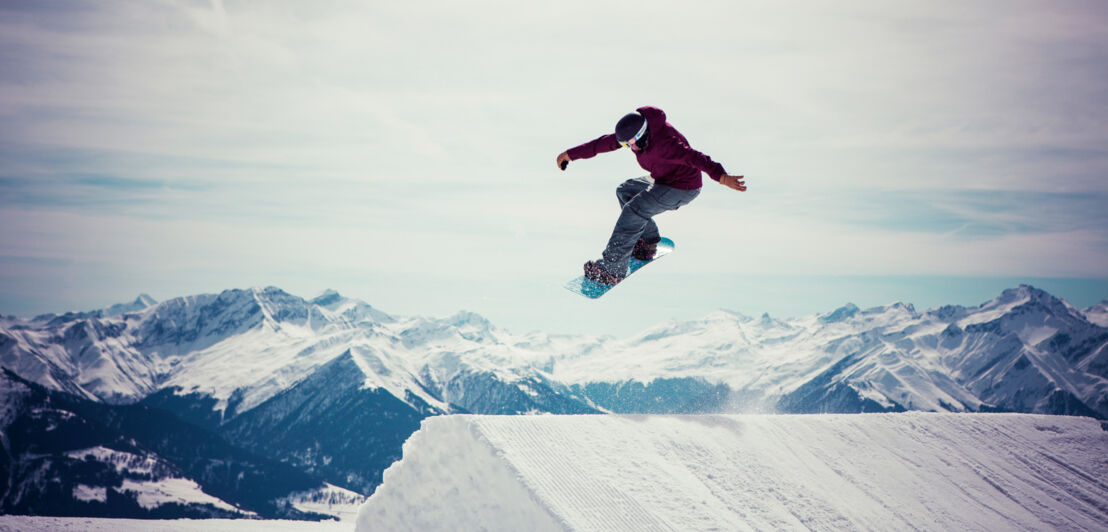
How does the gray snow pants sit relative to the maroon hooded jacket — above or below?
below

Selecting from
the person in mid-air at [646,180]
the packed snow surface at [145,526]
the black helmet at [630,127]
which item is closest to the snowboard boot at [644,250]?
the person in mid-air at [646,180]

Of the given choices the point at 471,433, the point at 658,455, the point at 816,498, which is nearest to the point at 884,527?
the point at 816,498

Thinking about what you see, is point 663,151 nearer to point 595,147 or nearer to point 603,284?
point 595,147

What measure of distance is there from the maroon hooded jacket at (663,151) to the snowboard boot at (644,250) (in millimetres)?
2478

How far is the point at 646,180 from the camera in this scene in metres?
11.9

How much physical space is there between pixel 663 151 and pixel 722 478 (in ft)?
31.1

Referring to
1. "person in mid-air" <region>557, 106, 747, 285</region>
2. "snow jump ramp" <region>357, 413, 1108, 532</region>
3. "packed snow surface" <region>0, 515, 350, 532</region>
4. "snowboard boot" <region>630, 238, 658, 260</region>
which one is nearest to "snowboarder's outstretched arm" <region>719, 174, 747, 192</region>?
"person in mid-air" <region>557, 106, 747, 285</region>

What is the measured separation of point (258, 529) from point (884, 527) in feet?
84.0

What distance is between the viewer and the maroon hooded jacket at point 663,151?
1015 cm

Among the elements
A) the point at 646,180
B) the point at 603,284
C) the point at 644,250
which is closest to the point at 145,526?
the point at 603,284

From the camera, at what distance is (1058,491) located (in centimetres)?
2238

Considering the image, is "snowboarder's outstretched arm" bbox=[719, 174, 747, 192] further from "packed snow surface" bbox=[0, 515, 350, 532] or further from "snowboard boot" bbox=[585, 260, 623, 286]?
"packed snow surface" bbox=[0, 515, 350, 532]

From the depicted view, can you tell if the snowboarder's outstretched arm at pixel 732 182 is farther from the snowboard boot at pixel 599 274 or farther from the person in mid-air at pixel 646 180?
the snowboard boot at pixel 599 274

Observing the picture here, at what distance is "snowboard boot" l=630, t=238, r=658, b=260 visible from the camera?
43.4ft
